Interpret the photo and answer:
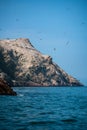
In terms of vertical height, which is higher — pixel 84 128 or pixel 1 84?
pixel 1 84

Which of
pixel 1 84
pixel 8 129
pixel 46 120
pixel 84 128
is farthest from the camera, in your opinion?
pixel 1 84

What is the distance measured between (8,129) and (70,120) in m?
8.82

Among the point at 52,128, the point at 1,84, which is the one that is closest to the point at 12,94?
the point at 1,84

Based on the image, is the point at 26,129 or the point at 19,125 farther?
the point at 19,125

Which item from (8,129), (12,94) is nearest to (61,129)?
(8,129)

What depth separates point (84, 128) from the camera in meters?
26.9

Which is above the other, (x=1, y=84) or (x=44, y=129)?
(x=1, y=84)

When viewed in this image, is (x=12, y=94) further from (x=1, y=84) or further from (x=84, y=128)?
(x=84, y=128)

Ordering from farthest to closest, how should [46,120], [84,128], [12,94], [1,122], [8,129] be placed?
1. [12,94]
2. [46,120]
3. [1,122]
4. [84,128]
5. [8,129]

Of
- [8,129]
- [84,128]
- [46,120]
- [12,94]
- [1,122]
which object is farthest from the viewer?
[12,94]

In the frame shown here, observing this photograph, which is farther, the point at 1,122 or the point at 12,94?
the point at 12,94

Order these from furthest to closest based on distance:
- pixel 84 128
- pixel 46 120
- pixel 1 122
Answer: pixel 46 120
pixel 1 122
pixel 84 128

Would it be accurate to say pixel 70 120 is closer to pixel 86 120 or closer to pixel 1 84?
pixel 86 120

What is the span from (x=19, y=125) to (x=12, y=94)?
52.2m
